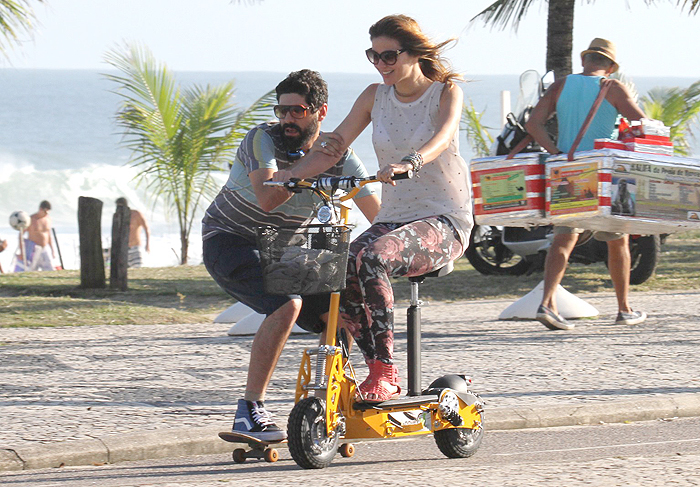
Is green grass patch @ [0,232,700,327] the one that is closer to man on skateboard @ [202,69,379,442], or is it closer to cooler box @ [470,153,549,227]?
cooler box @ [470,153,549,227]

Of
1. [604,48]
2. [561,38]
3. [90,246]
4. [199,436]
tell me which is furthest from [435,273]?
[561,38]

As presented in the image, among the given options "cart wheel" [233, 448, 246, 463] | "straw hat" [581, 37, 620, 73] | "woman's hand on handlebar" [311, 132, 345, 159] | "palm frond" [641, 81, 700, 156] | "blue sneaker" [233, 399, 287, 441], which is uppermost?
"palm frond" [641, 81, 700, 156]

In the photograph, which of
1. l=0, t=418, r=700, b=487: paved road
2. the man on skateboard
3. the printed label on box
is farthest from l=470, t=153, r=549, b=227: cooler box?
the man on skateboard

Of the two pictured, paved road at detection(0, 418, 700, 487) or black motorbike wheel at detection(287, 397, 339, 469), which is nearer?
black motorbike wheel at detection(287, 397, 339, 469)

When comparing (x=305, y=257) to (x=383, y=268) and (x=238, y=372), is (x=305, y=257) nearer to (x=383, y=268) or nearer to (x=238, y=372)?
(x=383, y=268)

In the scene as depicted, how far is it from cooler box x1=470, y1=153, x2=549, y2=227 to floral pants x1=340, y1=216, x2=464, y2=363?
276 centimetres

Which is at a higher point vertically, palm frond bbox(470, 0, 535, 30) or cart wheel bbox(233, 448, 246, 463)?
palm frond bbox(470, 0, 535, 30)

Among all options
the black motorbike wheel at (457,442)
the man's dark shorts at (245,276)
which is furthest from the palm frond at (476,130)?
the black motorbike wheel at (457,442)

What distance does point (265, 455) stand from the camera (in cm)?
485

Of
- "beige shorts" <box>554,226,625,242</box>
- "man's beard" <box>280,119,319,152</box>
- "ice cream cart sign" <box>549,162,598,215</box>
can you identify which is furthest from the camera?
"beige shorts" <box>554,226,625,242</box>

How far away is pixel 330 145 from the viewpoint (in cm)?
Result: 497

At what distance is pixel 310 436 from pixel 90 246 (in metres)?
9.11

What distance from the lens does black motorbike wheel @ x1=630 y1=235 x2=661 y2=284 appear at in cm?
1189

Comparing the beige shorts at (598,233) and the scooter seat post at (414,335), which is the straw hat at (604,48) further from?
the scooter seat post at (414,335)
